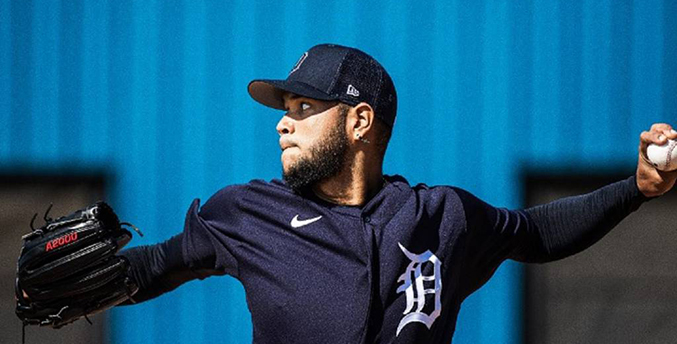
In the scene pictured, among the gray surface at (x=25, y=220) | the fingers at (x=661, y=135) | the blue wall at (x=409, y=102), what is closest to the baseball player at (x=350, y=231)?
the fingers at (x=661, y=135)

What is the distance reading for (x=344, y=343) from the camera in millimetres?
2559

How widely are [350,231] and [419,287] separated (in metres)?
0.25

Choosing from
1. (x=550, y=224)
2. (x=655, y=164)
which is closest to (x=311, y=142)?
(x=550, y=224)

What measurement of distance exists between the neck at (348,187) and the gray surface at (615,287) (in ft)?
4.45

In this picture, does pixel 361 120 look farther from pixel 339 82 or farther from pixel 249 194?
pixel 249 194

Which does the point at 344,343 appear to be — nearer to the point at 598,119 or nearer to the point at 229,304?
the point at 229,304

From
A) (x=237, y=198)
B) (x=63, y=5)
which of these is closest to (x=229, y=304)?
(x=237, y=198)

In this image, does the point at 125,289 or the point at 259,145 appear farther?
the point at 259,145

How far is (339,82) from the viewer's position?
9.18ft

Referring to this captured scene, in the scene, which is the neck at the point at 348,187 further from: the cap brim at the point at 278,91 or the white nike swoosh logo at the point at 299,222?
the cap brim at the point at 278,91

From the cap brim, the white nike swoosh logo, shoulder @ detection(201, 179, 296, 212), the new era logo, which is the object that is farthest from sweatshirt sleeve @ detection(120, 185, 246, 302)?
the new era logo

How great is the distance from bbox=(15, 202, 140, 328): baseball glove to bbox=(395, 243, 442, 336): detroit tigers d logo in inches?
31.7

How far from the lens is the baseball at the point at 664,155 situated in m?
2.60

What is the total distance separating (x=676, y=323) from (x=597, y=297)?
1.14ft
